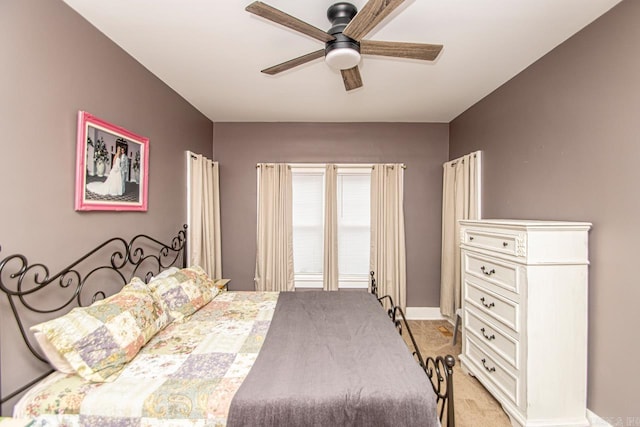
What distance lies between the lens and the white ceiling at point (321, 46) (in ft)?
5.71

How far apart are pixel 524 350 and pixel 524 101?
1983mm

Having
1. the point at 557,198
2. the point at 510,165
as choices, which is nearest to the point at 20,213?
the point at 557,198

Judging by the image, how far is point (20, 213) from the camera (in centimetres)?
145

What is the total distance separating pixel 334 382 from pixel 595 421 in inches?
70.3

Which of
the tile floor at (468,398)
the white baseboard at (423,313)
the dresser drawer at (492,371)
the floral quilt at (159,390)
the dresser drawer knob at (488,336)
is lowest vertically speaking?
the tile floor at (468,398)

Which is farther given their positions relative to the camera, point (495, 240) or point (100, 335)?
point (495, 240)

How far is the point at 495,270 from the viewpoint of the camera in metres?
2.15

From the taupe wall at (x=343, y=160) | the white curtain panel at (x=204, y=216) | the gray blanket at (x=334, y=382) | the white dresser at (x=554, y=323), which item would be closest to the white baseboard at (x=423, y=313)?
the taupe wall at (x=343, y=160)

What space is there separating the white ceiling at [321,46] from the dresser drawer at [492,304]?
1.83 m

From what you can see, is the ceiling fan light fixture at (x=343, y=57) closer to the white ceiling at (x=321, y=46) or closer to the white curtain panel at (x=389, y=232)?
the white ceiling at (x=321, y=46)

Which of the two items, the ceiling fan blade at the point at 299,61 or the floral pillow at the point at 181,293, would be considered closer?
the ceiling fan blade at the point at 299,61

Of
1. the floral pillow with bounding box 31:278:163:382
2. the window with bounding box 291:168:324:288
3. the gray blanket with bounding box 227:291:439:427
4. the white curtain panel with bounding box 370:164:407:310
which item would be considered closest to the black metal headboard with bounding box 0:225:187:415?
the floral pillow with bounding box 31:278:163:382

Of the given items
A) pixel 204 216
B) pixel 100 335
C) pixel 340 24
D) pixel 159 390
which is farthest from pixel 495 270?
pixel 204 216

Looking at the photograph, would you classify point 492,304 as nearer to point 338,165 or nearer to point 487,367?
point 487,367
